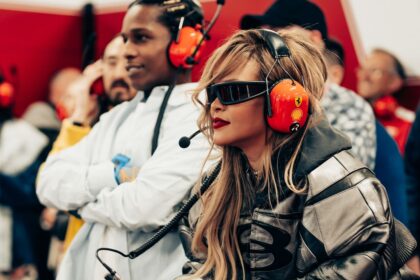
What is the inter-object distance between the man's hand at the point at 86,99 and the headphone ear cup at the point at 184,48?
0.76 metres

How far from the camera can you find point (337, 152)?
2.28m

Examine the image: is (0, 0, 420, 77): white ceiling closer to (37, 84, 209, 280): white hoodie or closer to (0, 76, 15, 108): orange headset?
(0, 76, 15, 108): orange headset

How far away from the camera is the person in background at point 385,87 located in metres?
4.99

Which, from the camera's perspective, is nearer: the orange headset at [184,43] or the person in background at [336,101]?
the orange headset at [184,43]

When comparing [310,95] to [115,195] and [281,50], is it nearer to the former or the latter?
[281,50]

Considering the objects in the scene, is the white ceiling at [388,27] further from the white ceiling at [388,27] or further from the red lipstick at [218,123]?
the red lipstick at [218,123]

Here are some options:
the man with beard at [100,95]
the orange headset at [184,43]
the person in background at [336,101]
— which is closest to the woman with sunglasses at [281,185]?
the orange headset at [184,43]

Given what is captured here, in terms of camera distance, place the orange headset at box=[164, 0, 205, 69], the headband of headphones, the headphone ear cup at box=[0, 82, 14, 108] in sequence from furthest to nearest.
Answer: the headphone ear cup at box=[0, 82, 14, 108] < the orange headset at box=[164, 0, 205, 69] < the headband of headphones

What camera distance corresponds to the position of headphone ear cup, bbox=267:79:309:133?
224 cm

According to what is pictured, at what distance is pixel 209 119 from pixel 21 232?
3469 millimetres

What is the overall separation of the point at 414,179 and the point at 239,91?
1640 millimetres

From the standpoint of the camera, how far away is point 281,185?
7.49 ft

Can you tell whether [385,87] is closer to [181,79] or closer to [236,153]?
[181,79]

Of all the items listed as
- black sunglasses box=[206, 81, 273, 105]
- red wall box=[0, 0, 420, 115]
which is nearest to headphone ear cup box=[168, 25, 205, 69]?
black sunglasses box=[206, 81, 273, 105]
